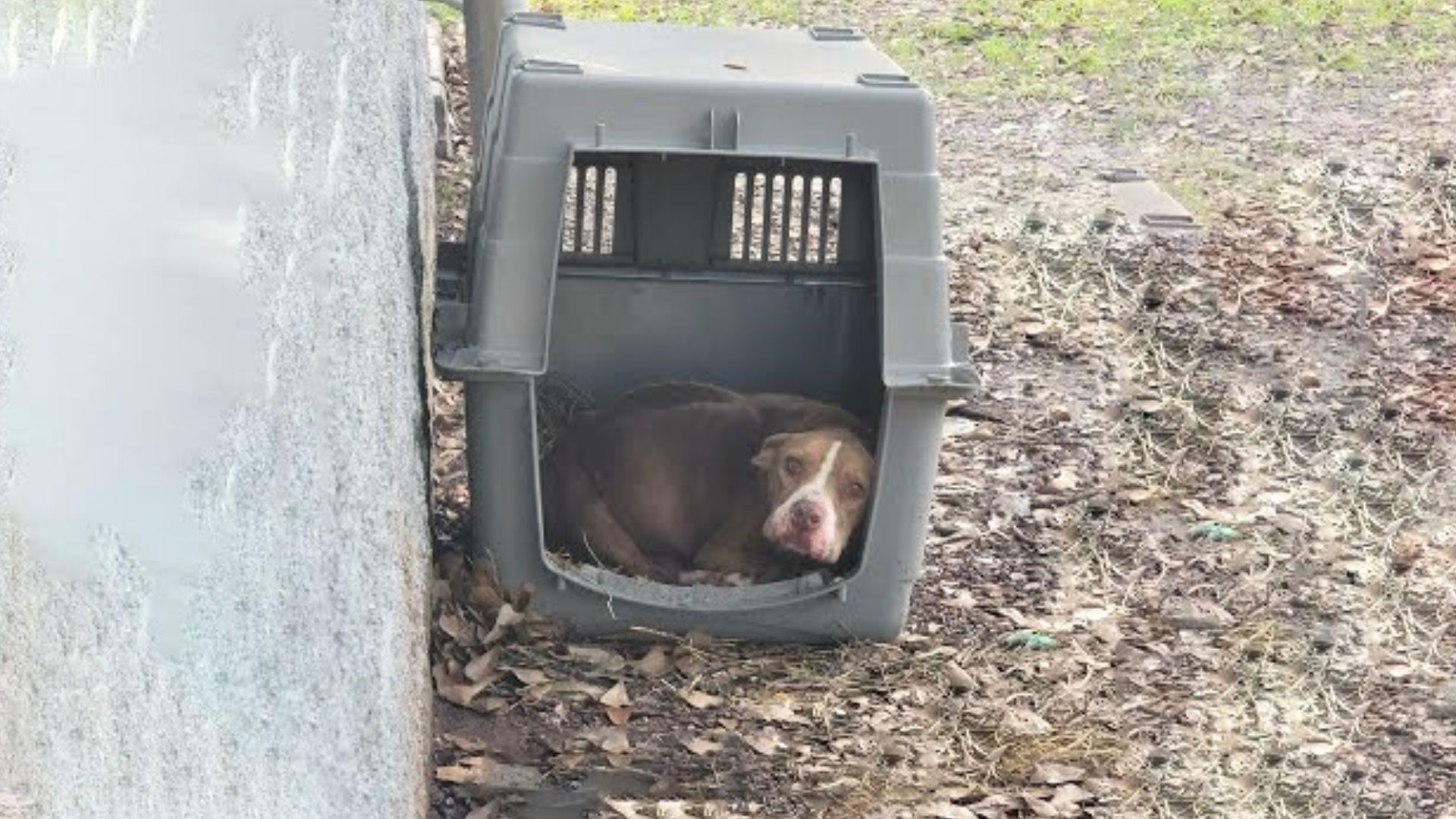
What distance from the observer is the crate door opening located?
15.4ft

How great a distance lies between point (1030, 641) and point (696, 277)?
1010mm

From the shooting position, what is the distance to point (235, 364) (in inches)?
67.7

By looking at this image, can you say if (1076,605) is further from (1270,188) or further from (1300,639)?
(1270,188)

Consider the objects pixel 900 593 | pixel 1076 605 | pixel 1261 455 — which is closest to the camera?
pixel 900 593

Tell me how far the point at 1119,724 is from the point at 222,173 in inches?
111

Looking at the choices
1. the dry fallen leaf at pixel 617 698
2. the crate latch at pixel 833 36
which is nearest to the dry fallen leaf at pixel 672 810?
the dry fallen leaf at pixel 617 698

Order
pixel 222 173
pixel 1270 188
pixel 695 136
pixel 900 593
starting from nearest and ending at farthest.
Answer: pixel 222 173 < pixel 695 136 < pixel 900 593 < pixel 1270 188

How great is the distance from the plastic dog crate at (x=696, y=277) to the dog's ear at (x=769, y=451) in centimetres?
23

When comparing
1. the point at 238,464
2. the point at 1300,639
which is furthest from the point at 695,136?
the point at 238,464

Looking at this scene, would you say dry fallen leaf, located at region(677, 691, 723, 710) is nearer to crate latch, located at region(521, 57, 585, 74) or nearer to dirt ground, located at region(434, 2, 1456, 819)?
dirt ground, located at region(434, 2, 1456, 819)

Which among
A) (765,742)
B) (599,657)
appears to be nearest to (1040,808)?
(765,742)

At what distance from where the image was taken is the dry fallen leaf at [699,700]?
4105mm

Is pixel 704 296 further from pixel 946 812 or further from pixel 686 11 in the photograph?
pixel 686 11

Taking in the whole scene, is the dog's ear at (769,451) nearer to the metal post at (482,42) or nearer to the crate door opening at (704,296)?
the crate door opening at (704,296)
